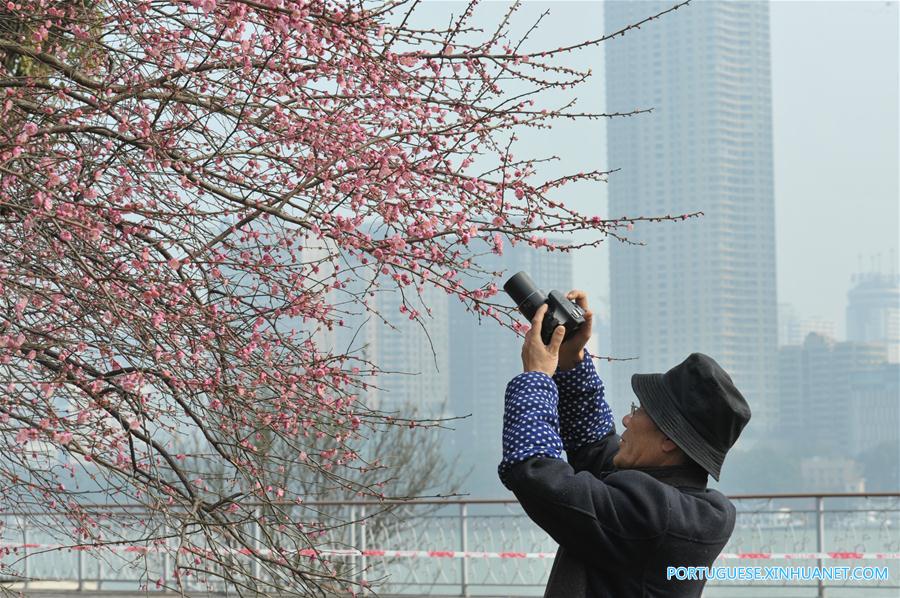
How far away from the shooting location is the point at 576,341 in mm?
2365

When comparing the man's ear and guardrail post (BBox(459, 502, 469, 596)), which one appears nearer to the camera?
the man's ear

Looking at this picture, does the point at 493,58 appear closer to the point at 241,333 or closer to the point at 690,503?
the point at 241,333

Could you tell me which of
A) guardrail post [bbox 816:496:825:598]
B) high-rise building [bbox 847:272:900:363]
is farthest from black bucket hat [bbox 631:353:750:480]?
high-rise building [bbox 847:272:900:363]

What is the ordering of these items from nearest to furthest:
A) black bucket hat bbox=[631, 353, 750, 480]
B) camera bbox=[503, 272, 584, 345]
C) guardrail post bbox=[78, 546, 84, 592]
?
black bucket hat bbox=[631, 353, 750, 480]
camera bbox=[503, 272, 584, 345]
guardrail post bbox=[78, 546, 84, 592]

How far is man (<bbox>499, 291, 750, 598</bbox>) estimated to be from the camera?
1873 mm

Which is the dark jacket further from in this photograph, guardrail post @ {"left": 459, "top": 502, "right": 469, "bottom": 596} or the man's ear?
guardrail post @ {"left": 459, "top": 502, "right": 469, "bottom": 596}

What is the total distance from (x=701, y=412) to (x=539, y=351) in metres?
0.30

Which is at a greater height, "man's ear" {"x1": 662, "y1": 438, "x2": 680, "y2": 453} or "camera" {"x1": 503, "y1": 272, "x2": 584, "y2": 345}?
"camera" {"x1": 503, "y1": 272, "x2": 584, "y2": 345}

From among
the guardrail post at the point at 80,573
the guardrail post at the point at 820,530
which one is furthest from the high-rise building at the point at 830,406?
the guardrail post at the point at 820,530

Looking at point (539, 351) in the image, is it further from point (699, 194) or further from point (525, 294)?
point (699, 194)

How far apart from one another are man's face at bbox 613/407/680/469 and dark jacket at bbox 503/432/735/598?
2 cm

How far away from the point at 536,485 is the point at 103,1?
3.18 metres

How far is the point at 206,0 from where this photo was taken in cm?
328

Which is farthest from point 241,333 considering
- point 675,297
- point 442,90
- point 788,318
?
point 788,318
